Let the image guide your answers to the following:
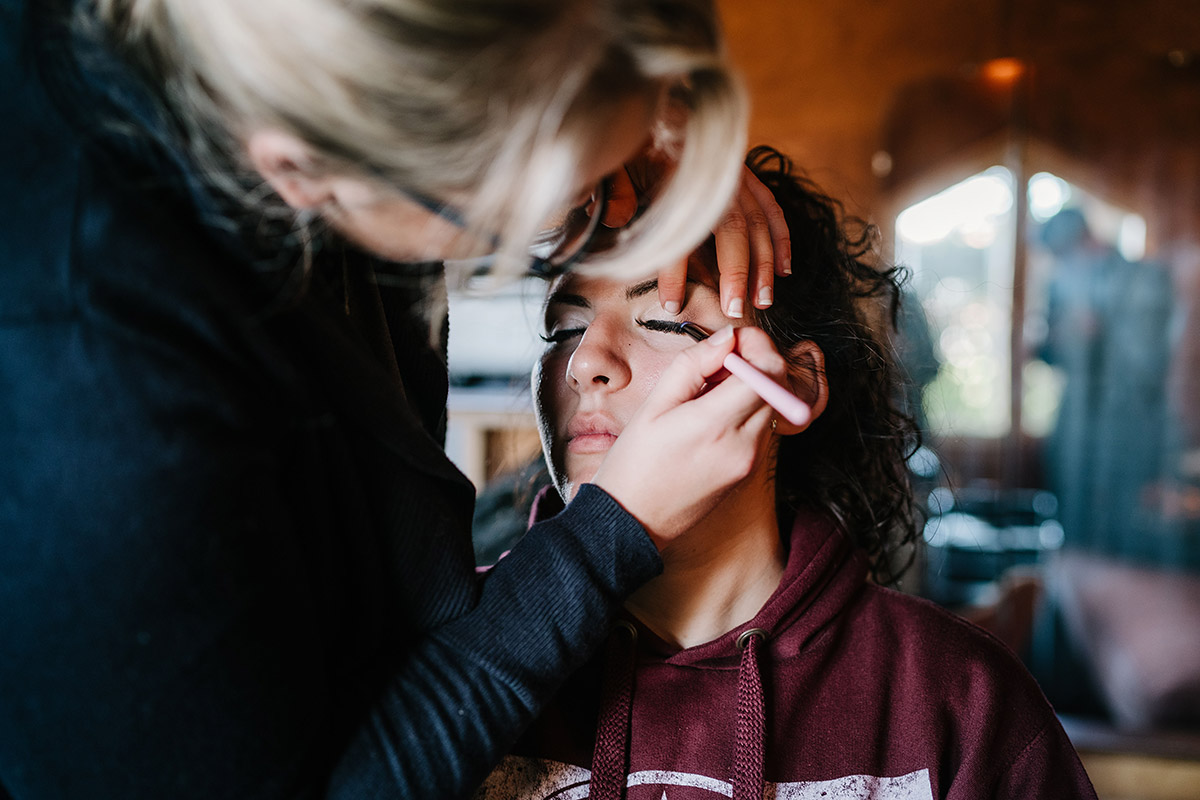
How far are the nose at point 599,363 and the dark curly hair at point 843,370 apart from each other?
8.8 inches

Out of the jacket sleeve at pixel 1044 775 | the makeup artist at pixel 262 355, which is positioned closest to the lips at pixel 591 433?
the makeup artist at pixel 262 355

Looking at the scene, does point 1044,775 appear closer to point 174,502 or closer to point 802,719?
point 802,719

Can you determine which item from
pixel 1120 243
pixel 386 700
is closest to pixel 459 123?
pixel 386 700

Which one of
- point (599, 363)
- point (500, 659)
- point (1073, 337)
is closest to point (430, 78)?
point (500, 659)

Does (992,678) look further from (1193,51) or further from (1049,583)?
(1193,51)

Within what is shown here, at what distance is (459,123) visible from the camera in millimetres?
507

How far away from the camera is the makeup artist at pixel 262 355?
48 cm

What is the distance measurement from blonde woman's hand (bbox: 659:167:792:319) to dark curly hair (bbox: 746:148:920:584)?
106 mm

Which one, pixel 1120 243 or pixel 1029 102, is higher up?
pixel 1029 102

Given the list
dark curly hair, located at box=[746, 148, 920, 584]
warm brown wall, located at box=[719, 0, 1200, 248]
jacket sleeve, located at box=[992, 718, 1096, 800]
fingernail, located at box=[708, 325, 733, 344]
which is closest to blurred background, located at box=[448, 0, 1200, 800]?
warm brown wall, located at box=[719, 0, 1200, 248]

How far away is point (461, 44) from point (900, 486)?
41.4 inches

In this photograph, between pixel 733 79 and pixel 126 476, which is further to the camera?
pixel 733 79

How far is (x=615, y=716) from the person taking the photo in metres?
0.93

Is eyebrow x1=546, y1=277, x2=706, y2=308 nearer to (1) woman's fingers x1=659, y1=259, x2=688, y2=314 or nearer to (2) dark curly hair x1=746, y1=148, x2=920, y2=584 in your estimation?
(1) woman's fingers x1=659, y1=259, x2=688, y2=314
